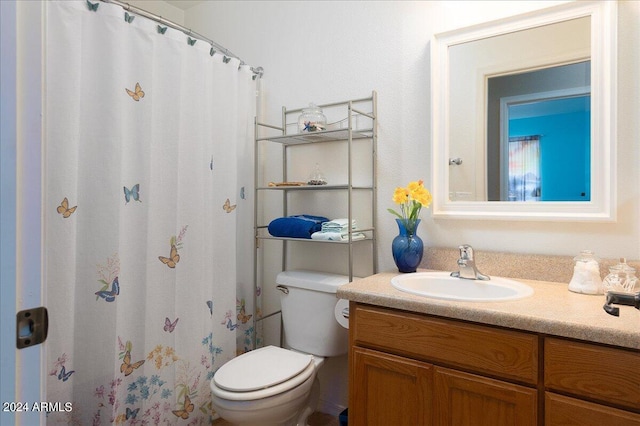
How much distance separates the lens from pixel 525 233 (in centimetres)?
155

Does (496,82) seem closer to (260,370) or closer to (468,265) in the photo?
(468,265)

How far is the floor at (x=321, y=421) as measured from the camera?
6.47 ft

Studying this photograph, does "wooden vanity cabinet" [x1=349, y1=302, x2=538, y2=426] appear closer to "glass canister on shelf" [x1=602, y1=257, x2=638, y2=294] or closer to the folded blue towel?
"glass canister on shelf" [x1=602, y1=257, x2=638, y2=294]

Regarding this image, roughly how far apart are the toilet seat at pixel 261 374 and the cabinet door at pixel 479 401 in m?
0.61

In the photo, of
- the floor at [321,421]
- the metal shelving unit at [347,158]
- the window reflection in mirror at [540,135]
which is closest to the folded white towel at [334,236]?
the metal shelving unit at [347,158]

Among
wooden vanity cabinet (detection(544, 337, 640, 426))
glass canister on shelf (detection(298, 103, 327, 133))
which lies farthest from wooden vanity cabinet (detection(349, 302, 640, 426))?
glass canister on shelf (detection(298, 103, 327, 133))

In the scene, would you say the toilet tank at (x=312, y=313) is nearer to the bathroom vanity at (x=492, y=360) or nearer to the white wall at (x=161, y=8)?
the bathroom vanity at (x=492, y=360)

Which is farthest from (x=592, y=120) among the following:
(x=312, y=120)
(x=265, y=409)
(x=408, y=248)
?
(x=265, y=409)

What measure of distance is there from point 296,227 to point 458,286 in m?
0.81

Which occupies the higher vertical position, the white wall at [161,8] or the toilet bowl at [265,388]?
the white wall at [161,8]

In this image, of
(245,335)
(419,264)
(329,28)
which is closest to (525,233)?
(419,264)

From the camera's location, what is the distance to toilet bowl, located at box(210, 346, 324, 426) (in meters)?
1.46

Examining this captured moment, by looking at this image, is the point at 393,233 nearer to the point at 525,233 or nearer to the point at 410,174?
the point at 410,174

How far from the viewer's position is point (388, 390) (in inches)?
52.3
